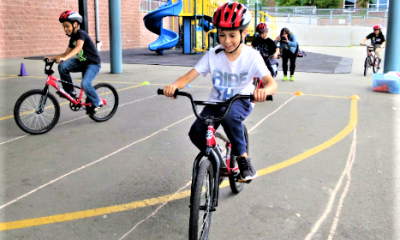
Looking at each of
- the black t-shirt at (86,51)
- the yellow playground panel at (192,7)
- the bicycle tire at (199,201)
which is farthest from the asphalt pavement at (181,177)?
the yellow playground panel at (192,7)

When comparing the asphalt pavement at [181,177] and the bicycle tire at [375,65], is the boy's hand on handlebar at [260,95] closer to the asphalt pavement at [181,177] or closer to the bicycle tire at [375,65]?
the asphalt pavement at [181,177]

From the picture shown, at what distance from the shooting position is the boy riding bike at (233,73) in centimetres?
305

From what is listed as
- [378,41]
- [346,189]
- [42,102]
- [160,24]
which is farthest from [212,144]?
[160,24]

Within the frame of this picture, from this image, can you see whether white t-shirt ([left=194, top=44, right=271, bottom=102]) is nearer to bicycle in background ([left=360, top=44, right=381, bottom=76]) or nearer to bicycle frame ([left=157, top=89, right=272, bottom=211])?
bicycle frame ([left=157, top=89, right=272, bottom=211])

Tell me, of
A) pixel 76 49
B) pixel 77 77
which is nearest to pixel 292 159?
pixel 76 49

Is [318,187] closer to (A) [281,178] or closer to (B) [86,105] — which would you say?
(A) [281,178]

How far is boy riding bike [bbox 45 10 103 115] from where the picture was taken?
627cm

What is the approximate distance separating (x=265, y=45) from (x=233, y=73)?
699cm

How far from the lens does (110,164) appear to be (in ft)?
15.5

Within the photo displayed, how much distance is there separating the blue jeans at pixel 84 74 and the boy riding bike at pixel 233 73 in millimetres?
3509

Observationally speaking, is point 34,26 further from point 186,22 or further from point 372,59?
point 372,59

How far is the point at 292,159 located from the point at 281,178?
684 mm

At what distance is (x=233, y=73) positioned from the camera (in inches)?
129

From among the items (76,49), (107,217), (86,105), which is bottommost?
(107,217)
